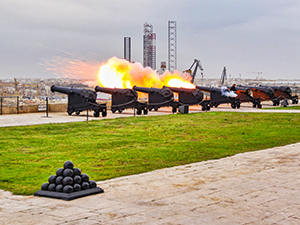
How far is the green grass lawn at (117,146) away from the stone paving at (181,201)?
92 cm

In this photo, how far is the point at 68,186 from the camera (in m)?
6.86

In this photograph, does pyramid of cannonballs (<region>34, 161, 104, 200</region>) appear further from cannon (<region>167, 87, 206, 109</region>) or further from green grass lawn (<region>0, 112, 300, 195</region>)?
cannon (<region>167, 87, 206, 109</region>)

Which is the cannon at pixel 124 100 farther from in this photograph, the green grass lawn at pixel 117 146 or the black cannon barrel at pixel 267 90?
the black cannon barrel at pixel 267 90

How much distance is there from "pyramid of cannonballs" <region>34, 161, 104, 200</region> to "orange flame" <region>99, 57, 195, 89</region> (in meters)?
27.2

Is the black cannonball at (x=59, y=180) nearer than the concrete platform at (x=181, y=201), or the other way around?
the concrete platform at (x=181, y=201)

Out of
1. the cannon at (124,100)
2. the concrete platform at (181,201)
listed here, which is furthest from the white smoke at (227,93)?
the concrete platform at (181,201)

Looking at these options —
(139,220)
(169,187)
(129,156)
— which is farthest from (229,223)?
(129,156)

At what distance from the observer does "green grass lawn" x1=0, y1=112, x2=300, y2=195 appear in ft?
30.0

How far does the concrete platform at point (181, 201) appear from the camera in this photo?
5680 mm

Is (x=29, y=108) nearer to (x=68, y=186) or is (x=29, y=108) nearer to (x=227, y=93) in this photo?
(x=227, y=93)

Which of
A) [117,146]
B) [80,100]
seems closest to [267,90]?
[80,100]

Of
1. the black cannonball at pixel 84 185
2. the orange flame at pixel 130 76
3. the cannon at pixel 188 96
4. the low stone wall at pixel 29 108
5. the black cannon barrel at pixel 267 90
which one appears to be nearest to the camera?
the black cannonball at pixel 84 185

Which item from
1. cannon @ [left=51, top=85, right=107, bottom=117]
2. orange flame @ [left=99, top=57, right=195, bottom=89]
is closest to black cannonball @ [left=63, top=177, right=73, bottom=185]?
cannon @ [left=51, top=85, right=107, bottom=117]

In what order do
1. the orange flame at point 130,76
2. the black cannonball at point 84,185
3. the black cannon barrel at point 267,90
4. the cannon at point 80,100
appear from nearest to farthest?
the black cannonball at point 84,185
the cannon at point 80,100
the orange flame at point 130,76
the black cannon barrel at point 267,90
